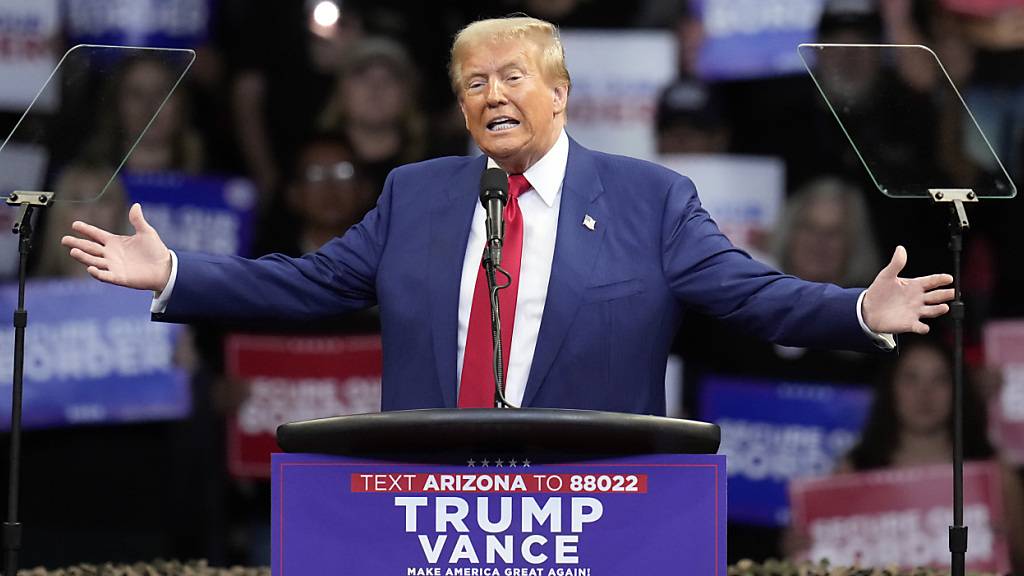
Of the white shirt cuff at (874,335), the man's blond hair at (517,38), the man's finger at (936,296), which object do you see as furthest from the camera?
the man's blond hair at (517,38)

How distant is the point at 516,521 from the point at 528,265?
0.92 m

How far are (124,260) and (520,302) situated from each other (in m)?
0.66

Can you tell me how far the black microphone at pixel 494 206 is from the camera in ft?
7.11

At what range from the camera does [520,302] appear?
8.36 feet

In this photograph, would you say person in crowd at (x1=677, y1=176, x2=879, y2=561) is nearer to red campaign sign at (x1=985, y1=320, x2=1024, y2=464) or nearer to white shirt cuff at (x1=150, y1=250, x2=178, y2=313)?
→ red campaign sign at (x1=985, y1=320, x2=1024, y2=464)

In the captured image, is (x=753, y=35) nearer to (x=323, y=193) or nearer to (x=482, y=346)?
(x=323, y=193)

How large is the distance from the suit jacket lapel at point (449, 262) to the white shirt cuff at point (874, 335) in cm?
68

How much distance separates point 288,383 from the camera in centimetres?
486

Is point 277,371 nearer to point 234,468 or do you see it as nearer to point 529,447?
point 234,468

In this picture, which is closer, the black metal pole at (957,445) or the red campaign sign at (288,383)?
the black metal pole at (957,445)

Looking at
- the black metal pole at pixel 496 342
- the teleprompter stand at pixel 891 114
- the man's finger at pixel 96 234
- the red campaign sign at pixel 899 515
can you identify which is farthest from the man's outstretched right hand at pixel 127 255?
the red campaign sign at pixel 899 515

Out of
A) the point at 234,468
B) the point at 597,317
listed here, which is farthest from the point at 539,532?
the point at 234,468

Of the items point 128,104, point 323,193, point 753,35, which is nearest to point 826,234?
point 753,35

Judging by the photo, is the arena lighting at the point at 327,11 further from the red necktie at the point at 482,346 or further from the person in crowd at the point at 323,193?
the red necktie at the point at 482,346
